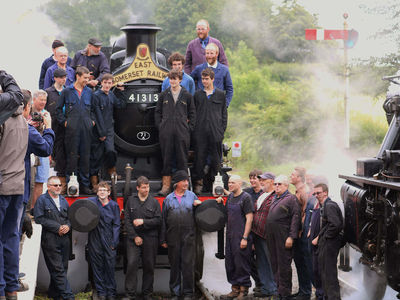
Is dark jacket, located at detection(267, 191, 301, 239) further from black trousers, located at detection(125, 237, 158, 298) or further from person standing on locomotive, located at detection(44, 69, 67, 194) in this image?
person standing on locomotive, located at detection(44, 69, 67, 194)

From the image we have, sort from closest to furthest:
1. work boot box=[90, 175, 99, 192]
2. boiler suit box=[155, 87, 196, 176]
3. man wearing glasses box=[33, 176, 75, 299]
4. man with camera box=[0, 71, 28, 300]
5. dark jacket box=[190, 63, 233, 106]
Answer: man with camera box=[0, 71, 28, 300]
man wearing glasses box=[33, 176, 75, 299]
boiler suit box=[155, 87, 196, 176]
work boot box=[90, 175, 99, 192]
dark jacket box=[190, 63, 233, 106]

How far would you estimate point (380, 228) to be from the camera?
734 centimetres

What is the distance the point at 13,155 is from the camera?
5.70 meters

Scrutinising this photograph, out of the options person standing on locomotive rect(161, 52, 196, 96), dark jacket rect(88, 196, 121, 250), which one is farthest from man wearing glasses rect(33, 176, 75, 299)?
person standing on locomotive rect(161, 52, 196, 96)

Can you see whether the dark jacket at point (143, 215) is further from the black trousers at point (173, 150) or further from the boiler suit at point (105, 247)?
the black trousers at point (173, 150)

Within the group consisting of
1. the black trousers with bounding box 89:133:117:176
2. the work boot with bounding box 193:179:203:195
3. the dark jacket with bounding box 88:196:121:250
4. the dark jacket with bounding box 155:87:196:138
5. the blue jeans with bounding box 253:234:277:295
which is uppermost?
the dark jacket with bounding box 155:87:196:138

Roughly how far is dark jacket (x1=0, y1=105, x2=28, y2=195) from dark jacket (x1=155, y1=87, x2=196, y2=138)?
9.78 feet

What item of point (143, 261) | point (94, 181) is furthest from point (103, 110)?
point (143, 261)

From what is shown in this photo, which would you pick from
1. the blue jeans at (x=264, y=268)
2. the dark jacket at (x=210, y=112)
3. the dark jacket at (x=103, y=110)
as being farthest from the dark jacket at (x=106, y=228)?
the blue jeans at (x=264, y=268)

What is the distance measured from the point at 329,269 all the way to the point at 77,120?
340 cm

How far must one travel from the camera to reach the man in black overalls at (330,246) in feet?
24.2

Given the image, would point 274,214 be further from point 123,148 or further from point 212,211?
point 123,148

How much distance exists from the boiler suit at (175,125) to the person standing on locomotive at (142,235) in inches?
21.2

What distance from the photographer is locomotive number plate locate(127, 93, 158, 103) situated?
356 inches
